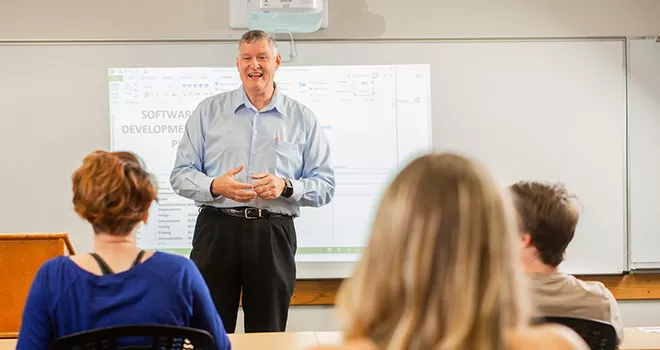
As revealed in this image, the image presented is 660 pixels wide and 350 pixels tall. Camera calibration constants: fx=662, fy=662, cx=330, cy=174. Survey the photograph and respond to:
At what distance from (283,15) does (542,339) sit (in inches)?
122

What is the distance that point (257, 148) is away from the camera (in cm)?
304

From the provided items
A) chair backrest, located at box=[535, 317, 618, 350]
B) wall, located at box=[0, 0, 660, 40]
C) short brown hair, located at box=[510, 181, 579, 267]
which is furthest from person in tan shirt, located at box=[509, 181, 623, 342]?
wall, located at box=[0, 0, 660, 40]

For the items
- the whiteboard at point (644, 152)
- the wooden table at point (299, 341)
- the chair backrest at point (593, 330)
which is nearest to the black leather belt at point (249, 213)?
the wooden table at point (299, 341)

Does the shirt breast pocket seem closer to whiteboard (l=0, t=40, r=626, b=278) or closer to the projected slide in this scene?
the projected slide

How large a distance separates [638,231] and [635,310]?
0.48 meters

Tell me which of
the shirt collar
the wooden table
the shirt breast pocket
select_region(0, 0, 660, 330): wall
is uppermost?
select_region(0, 0, 660, 330): wall

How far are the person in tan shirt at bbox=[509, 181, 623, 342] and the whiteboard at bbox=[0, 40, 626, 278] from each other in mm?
2124

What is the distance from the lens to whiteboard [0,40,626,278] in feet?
12.6

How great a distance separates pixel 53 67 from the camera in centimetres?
385

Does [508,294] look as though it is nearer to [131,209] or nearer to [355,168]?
[131,209]

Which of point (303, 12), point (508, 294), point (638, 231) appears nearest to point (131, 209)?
point (508, 294)

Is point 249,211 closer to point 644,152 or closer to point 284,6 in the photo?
point 284,6

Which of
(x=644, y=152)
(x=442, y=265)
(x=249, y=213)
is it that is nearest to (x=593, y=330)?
(x=442, y=265)

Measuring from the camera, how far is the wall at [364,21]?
387 cm
